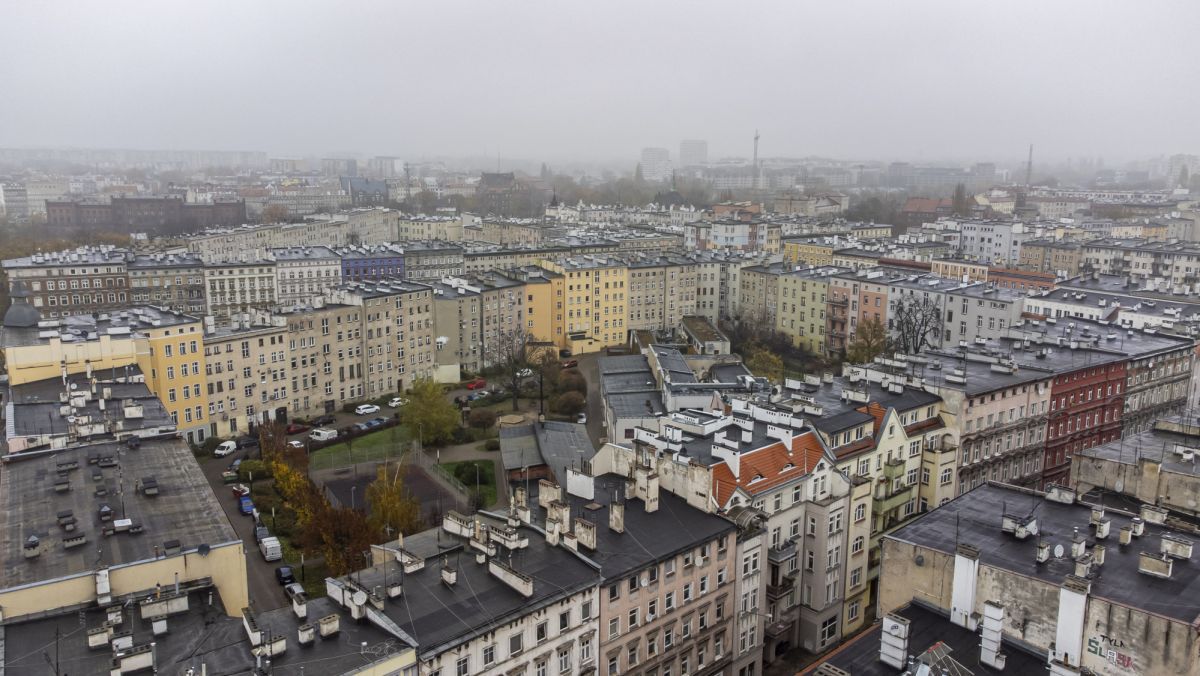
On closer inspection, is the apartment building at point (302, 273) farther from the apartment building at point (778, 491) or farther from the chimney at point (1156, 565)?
the chimney at point (1156, 565)

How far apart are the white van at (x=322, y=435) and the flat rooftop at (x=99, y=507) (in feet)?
68.0

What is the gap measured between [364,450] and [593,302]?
3279 cm

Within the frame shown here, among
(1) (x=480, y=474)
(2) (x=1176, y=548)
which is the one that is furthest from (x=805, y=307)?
(2) (x=1176, y=548)

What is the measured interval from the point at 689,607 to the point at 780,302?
5855 centimetres

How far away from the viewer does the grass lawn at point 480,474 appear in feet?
149

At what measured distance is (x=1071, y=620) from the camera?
19750mm

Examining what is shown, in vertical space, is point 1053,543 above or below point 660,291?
above

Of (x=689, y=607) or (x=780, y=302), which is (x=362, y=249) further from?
(x=689, y=607)

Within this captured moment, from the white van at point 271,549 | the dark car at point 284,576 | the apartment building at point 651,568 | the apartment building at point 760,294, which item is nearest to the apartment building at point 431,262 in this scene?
the apartment building at point 760,294

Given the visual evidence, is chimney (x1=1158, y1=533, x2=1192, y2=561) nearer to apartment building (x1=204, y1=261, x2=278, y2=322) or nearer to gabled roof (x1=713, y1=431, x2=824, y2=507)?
gabled roof (x1=713, y1=431, x2=824, y2=507)

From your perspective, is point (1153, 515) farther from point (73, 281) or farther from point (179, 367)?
point (73, 281)

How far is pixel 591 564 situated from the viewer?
913 inches

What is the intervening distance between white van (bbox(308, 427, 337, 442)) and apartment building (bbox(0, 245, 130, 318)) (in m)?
34.7

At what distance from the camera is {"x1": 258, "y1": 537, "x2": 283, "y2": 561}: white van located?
3700 centimetres
